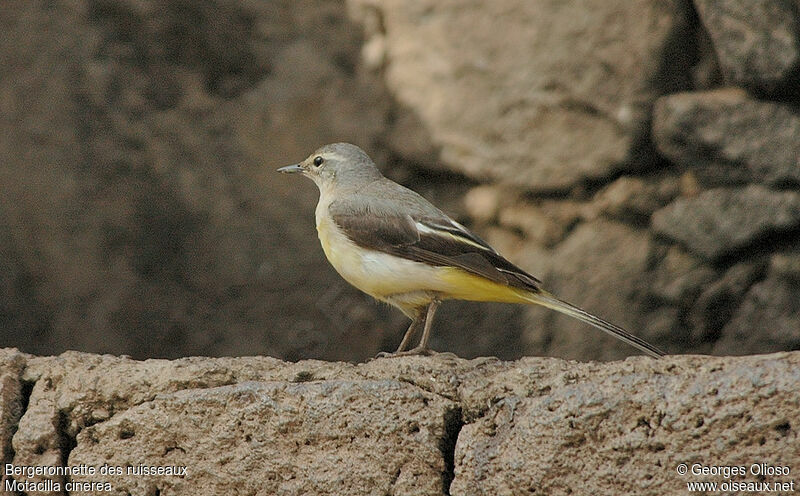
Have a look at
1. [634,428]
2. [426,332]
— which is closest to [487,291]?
[426,332]

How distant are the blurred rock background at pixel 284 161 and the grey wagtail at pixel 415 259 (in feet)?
9.04

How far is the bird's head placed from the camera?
7168 millimetres

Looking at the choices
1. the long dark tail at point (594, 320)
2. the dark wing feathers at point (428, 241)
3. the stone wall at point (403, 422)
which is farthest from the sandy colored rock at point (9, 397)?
the long dark tail at point (594, 320)

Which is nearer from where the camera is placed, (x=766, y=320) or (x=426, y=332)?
(x=426, y=332)

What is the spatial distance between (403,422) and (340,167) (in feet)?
8.74

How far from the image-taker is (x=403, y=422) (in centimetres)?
489

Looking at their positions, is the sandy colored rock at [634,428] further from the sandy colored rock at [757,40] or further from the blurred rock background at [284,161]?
the blurred rock background at [284,161]

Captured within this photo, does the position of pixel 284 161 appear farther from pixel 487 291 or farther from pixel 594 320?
pixel 594 320

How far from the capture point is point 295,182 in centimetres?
1021

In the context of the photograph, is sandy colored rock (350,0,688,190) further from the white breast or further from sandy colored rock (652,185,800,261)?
the white breast

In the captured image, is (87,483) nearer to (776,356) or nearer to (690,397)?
(690,397)

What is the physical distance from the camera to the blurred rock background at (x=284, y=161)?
9156 millimetres

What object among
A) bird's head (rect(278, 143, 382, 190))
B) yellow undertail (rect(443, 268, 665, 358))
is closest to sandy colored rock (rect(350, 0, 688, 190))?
bird's head (rect(278, 143, 382, 190))

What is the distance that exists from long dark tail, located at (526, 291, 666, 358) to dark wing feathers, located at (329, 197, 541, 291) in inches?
2.8
